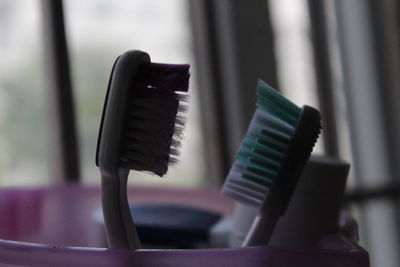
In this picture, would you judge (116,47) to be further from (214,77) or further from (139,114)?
(139,114)

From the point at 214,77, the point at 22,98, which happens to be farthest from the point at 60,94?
the point at 214,77

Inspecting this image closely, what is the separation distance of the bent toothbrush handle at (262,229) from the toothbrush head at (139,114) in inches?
2.5

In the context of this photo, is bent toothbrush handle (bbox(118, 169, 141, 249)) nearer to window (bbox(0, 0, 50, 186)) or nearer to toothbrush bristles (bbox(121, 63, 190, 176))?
toothbrush bristles (bbox(121, 63, 190, 176))

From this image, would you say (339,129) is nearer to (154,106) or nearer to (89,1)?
(89,1)

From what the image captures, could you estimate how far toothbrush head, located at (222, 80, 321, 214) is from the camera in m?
0.32

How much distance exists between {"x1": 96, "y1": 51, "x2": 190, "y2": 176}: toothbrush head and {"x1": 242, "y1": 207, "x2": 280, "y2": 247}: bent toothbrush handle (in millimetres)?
64

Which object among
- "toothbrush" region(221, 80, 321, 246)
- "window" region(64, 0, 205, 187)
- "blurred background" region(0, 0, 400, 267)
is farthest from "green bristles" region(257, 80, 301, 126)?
"window" region(64, 0, 205, 187)

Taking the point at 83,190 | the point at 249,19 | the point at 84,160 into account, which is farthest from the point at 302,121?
the point at 249,19

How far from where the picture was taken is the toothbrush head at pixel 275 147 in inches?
12.7

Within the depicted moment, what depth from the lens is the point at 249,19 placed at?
830 millimetres

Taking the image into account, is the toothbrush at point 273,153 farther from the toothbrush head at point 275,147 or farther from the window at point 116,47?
the window at point 116,47

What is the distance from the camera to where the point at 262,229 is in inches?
13.3

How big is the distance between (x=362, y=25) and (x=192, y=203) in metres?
0.66

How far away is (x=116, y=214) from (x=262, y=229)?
8cm
